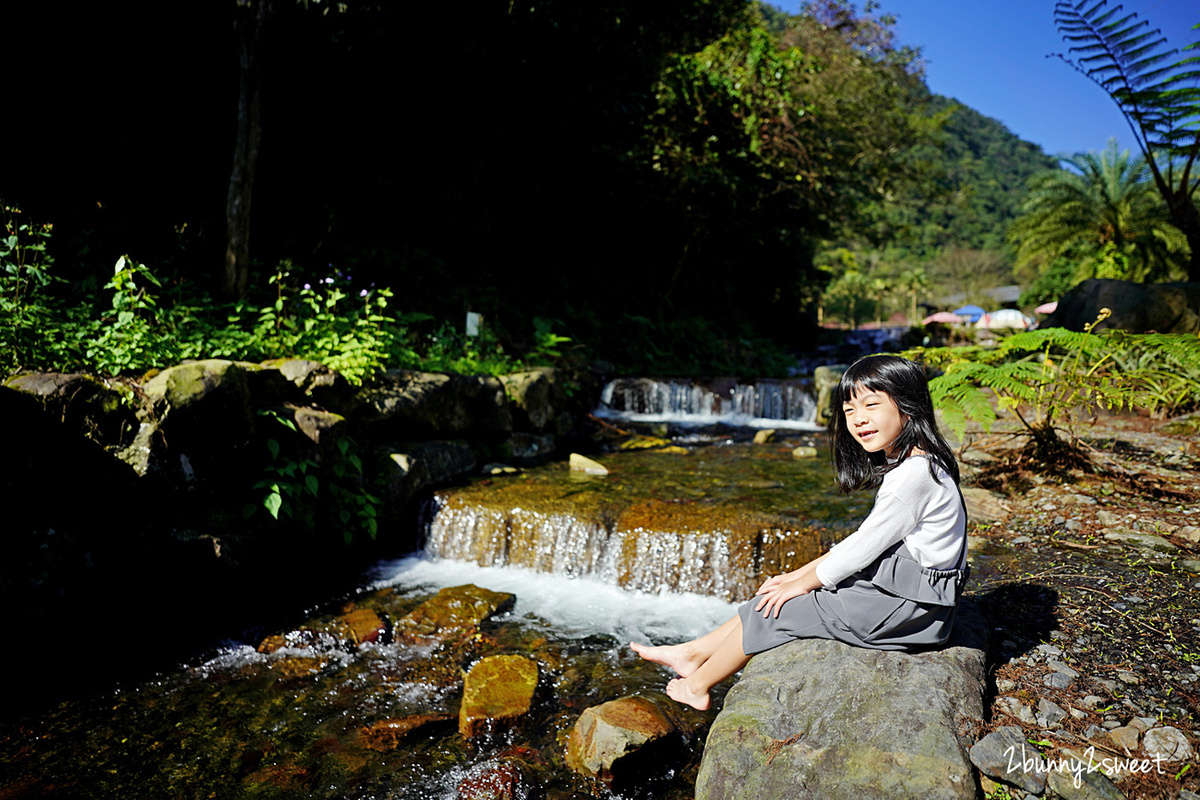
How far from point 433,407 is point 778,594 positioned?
4.94 metres

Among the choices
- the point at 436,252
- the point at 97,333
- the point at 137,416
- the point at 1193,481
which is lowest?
the point at 1193,481

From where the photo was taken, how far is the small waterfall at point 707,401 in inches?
420

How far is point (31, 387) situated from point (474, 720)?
3.46 metres

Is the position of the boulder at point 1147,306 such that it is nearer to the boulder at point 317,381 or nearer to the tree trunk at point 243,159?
the boulder at point 317,381

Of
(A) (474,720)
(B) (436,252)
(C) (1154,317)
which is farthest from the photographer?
(B) (436,252)

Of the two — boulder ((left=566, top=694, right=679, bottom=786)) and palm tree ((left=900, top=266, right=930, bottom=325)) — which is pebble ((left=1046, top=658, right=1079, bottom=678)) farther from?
palm tree ((left=900, top=266, right=930, bottom=325))

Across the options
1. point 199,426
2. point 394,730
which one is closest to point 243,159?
point 199,426

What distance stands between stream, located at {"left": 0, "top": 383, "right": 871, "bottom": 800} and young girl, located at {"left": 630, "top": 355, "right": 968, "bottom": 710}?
1074 millimetres

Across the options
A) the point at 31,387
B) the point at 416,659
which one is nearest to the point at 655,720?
the point at 416,659

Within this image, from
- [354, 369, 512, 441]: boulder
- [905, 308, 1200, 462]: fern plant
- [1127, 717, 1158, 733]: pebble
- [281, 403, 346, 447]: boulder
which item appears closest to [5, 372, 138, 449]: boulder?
[281, 403, 346, 447]: boulder

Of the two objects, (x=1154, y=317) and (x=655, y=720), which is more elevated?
(x=1154, y=317)

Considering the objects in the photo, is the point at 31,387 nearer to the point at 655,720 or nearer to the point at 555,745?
the point at 555,745

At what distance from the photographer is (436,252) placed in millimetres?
11586

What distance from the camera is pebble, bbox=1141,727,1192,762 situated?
1953 mm
